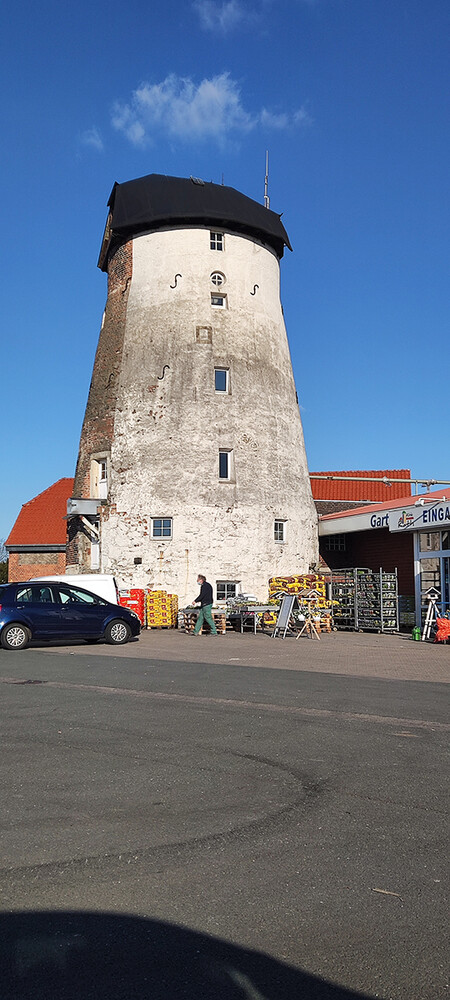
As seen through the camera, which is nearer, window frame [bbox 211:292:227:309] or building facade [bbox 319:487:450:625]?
building facade [bbox 319:487:450:625]

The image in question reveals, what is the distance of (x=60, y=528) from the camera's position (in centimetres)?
4894

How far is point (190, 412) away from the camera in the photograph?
3216cm

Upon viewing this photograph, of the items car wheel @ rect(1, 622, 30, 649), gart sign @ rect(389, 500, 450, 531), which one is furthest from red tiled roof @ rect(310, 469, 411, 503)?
car wheel @ rect(1, 622, 30, 649)

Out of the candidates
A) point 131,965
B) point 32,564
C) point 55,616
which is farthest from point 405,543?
point 131,965

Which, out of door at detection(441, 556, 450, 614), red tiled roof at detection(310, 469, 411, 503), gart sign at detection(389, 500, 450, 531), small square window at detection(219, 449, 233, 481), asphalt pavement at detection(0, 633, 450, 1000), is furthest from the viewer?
red tiled roof at detection(310, 469, 411, 503)

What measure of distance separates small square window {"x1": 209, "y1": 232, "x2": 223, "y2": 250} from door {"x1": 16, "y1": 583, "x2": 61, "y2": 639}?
19220 millimetres

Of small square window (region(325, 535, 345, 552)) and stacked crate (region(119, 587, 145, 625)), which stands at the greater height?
small square window (region(325, 535, 345, 552))

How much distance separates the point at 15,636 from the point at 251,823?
1563cm

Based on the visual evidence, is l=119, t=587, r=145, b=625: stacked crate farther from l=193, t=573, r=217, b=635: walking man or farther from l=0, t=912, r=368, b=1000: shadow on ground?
l=0, t=912, r=368, b=1000: shadow on ground

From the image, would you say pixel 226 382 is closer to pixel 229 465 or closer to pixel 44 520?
pixel 229 465

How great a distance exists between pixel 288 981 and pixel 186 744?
454 cm

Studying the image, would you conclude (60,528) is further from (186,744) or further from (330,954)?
(330,954)

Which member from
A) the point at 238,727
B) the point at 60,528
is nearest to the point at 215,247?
the point at 60,528

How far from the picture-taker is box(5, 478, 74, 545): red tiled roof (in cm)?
4831
